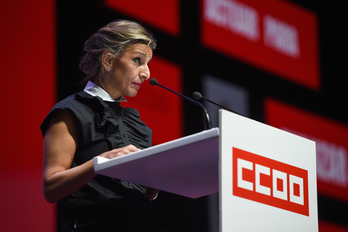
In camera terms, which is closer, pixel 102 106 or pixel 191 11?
pixel 102 106

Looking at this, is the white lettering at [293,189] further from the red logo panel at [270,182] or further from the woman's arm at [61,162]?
the woman's arm at [61,162]

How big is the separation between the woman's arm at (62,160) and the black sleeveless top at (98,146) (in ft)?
0.10

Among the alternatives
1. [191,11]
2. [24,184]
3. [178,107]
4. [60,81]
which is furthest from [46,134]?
[191,11]

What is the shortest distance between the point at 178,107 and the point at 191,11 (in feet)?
2.03

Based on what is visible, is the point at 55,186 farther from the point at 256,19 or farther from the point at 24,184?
the point at 256,19

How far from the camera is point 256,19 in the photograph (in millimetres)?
3453

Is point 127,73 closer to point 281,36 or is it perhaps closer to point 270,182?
point 270,182

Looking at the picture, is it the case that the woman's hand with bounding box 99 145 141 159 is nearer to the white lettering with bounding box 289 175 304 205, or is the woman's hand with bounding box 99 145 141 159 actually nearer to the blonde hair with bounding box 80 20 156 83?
the white lettering with bounding box 289 175 304 205

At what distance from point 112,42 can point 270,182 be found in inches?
33.1

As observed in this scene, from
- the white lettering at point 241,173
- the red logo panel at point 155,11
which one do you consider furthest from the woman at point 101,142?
the red logo panel at point 155,11

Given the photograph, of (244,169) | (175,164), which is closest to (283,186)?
(244,169)

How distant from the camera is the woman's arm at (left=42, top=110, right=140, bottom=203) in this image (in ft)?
4.64

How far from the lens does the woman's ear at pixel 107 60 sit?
1856mm

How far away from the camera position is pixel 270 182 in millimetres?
1284
